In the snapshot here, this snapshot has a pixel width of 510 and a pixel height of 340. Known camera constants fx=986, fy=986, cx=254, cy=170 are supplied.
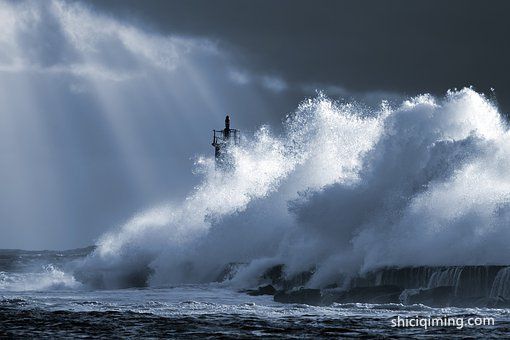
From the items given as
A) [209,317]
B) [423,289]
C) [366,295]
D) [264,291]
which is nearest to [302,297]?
[366,295]

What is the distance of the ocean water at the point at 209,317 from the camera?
16094 mm

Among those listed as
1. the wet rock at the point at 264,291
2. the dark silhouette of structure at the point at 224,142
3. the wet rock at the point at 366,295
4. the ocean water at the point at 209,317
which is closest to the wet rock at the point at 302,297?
the wet rock at the point at 366,295

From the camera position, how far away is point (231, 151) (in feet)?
153

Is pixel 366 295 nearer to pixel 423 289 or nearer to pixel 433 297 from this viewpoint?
pixel 423 289

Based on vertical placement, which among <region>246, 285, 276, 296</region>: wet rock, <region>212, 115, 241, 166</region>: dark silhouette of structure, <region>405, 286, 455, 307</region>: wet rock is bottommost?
<region>405, 286, 455, 307</region>: wet rock

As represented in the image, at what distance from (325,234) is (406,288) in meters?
6.05

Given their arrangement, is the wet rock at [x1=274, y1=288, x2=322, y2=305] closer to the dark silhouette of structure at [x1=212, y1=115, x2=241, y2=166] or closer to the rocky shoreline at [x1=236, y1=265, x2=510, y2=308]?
the rocky shoreline at [x1=236, y1=265, x2=510, y2=308]

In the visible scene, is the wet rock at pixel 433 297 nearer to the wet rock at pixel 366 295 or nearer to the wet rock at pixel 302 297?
the wet rock at pixel 366 295

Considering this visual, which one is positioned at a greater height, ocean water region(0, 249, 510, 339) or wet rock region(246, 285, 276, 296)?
wet rock region(246, 285, 276, 296)

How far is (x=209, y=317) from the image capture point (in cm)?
1909

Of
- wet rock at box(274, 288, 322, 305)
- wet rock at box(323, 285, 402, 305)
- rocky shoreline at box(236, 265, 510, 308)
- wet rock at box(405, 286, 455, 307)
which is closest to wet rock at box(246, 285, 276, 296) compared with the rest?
rocky shoreline at box(236, 265, 510, 308)

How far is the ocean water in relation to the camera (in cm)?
1609

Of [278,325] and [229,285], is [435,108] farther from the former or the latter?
[278,325]

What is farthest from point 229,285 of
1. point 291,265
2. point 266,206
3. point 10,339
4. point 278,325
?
point 10,339
